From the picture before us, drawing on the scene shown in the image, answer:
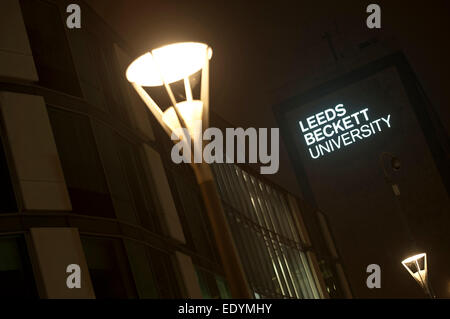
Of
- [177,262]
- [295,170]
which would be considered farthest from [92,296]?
[295,170]

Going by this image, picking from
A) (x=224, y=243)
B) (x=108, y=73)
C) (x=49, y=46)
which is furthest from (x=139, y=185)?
(x=224, y=243)

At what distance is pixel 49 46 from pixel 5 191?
389 centimetres

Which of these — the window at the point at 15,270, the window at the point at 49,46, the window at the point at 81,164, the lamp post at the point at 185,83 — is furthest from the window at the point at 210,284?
the lamp post at the point at 185,83

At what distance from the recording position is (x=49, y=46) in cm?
1437

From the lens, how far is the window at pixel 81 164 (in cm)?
1308

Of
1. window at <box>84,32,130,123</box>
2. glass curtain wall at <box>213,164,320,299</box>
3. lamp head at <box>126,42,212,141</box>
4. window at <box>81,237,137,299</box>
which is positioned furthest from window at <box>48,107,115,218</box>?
glass curtain wall at <box>213,164,320,299</box>

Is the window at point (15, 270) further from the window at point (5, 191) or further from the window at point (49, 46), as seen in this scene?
the window at point (49, 46)

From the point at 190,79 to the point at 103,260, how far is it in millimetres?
6309

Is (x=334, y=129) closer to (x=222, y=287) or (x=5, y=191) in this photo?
(x=222, y=287)

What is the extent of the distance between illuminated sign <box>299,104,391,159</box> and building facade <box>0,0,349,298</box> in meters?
36.5

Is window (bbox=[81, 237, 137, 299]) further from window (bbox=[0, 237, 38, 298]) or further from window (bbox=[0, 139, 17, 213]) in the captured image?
window (bbox=[0, 139, 17, 213])

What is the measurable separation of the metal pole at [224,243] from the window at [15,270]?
17.0 ft

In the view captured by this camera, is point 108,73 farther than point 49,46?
Yes

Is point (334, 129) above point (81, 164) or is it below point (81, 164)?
above
